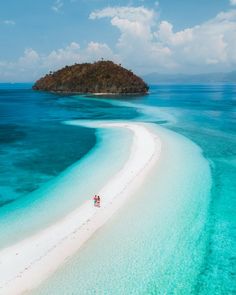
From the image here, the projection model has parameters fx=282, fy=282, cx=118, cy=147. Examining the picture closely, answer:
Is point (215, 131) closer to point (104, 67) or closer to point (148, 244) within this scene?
Answer: point (148, 244)

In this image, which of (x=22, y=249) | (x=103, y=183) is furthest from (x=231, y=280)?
(x=103, y=183)

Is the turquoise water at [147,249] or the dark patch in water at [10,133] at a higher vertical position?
the dark patch in water at [10,133]

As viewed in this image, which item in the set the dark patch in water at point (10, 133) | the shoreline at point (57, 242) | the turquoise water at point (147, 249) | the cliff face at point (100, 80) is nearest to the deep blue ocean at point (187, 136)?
the dark patch in water at point (10, 133)

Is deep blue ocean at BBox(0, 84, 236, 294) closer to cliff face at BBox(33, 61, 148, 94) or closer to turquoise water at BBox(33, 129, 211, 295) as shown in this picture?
turquoise water at BBox(33, 129, 211, 295)

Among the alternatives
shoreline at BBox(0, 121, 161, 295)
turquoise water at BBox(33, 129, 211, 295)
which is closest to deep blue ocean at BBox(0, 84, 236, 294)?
turquoise water at BBox(33, 129, 211, 295)

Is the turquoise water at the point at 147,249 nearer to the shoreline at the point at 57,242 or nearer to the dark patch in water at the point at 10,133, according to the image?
the shoreline at the point at 57,242

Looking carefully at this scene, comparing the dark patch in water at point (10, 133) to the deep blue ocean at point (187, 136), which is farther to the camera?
the dark patch in water at point (10, 133)
